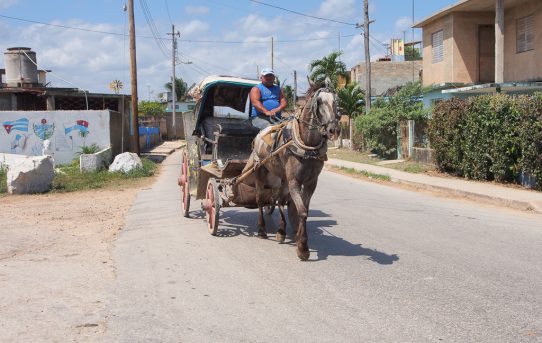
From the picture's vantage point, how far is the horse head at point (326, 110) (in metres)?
6.64

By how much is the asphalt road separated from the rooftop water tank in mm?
21921

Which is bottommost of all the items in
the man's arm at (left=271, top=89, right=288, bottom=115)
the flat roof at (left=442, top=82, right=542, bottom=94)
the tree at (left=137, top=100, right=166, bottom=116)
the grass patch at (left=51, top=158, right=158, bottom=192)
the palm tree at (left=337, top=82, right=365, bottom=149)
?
the grass patch at (left=51, top=158, right=158, bottom=192)

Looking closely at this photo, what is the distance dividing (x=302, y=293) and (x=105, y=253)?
3547 mm

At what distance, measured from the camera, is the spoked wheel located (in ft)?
29.2

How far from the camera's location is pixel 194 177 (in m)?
10.5

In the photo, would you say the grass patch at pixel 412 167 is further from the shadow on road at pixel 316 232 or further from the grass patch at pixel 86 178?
the shadow on road at pixel 316 232

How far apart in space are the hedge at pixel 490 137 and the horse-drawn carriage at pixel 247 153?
710 centimetres

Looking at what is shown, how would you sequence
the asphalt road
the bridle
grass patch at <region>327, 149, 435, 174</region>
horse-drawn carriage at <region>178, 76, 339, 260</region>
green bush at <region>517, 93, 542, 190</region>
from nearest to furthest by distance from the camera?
the asphalt road → the bridle → horse-drawn carriage at <region>178, 76, 339, 260</region> → green bush at <region>517, 93, 542, 190</region> → grass patch at <region>327, 149, 435, 174</region>

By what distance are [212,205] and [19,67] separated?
24.4 metres

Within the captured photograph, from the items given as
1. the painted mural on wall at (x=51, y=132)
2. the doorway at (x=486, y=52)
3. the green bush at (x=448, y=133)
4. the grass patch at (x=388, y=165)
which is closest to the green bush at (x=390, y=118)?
the grass patch at (x=388, y=165)

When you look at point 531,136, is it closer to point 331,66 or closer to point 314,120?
point 314,120

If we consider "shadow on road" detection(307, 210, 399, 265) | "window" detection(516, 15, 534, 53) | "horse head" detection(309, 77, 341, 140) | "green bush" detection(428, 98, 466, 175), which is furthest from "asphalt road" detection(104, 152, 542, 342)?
"window" detection(516, 15, 534, 53)

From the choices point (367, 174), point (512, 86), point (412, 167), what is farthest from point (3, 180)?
point (512, 86)

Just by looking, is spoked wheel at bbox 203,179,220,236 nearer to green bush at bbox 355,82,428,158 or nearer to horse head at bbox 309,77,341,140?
horse head at bbox 309,77,341,140
